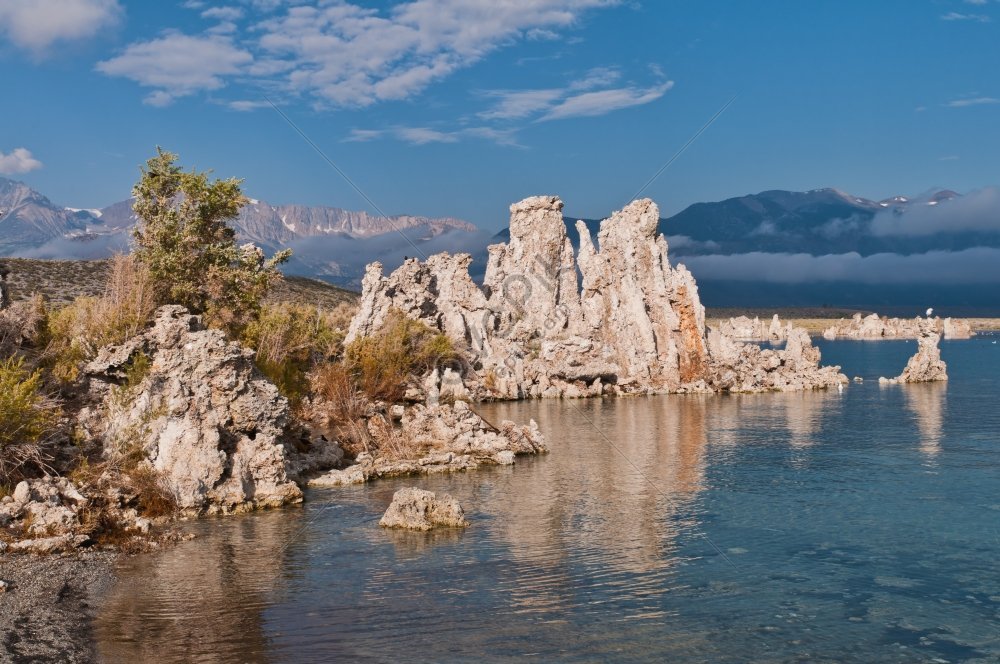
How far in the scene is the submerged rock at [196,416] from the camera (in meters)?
25.7

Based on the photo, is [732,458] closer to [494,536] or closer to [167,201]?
[494,536]

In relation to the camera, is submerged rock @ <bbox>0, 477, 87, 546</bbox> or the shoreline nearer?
the shoreline

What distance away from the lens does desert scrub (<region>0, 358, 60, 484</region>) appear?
23.3 meters

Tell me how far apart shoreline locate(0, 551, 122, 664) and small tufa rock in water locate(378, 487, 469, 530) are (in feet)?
23.4

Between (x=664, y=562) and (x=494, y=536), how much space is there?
4.85m

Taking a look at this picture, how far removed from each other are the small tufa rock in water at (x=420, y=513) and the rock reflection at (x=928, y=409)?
24428mm

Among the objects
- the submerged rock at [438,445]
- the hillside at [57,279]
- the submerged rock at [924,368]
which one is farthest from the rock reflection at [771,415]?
the hillside at [57,279]

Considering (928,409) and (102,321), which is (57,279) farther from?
(928,409)

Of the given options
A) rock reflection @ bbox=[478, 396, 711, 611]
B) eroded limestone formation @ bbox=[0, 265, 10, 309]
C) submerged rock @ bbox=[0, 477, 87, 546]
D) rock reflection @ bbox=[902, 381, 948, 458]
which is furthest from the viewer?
rock reflection @ bbox=[902, 381, 948, 458]

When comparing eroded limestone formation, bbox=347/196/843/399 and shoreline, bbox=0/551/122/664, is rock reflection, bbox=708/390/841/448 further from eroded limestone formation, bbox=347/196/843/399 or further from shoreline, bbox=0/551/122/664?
shoreline, bbox=0/551/122/664

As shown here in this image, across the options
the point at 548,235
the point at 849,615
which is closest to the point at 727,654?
the point at 849,615

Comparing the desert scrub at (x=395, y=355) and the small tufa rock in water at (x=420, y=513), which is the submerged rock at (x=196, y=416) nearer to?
the small tufa rock in water at (x=420, y=513)

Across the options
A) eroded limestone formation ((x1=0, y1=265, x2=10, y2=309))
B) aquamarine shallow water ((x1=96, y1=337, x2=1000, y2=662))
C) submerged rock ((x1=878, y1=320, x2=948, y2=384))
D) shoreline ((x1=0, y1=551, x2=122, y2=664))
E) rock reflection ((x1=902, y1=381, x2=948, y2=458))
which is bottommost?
aquamarine shallow water ((x1=96, y1=337, x2=1000, y2=662))

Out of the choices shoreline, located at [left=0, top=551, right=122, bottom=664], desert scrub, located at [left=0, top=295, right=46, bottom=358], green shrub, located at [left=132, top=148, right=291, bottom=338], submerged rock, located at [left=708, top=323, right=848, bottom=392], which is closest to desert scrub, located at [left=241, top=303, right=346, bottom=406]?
green shrub, located at [left=132, top=148, right=291, bottom=338]
